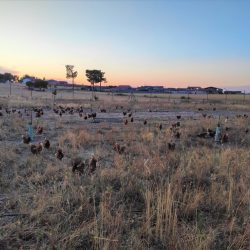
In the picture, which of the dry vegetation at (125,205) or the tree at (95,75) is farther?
the tree at (95,75)

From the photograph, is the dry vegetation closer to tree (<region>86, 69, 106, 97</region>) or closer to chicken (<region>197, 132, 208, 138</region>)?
chicken (<region>197, 132, 208, 138</region>)

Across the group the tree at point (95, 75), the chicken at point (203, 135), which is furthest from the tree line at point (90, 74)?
the chicken at point (203, 135)

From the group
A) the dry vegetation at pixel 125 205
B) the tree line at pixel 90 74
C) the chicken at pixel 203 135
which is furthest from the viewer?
the tree line at pixel 90 74

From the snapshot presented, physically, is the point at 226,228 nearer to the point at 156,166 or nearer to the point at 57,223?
the point at 57,223

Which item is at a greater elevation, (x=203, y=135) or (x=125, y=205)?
(x=203, y=135)

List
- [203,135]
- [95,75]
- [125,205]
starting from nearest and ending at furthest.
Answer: [125,205] < [203,135] < [95,75]

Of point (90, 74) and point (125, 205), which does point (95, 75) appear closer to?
point (90, 74)

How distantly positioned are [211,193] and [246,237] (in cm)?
164

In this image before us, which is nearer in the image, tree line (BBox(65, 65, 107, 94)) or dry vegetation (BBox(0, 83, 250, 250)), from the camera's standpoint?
dry vegetation (BBox(0, 83, 250, 250))

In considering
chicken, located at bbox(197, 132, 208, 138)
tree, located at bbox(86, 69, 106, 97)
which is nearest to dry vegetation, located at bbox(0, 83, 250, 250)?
chicken, located at bbox(197, 132, 208, 138)

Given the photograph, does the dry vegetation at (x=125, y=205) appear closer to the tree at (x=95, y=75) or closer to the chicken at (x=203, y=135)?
the chicken at (x=203, y=135)

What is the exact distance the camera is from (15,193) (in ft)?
21.0

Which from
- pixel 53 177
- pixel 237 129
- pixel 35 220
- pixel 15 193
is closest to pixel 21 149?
pixel 53 177

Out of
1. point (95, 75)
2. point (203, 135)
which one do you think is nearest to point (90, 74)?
point (95, 75)
